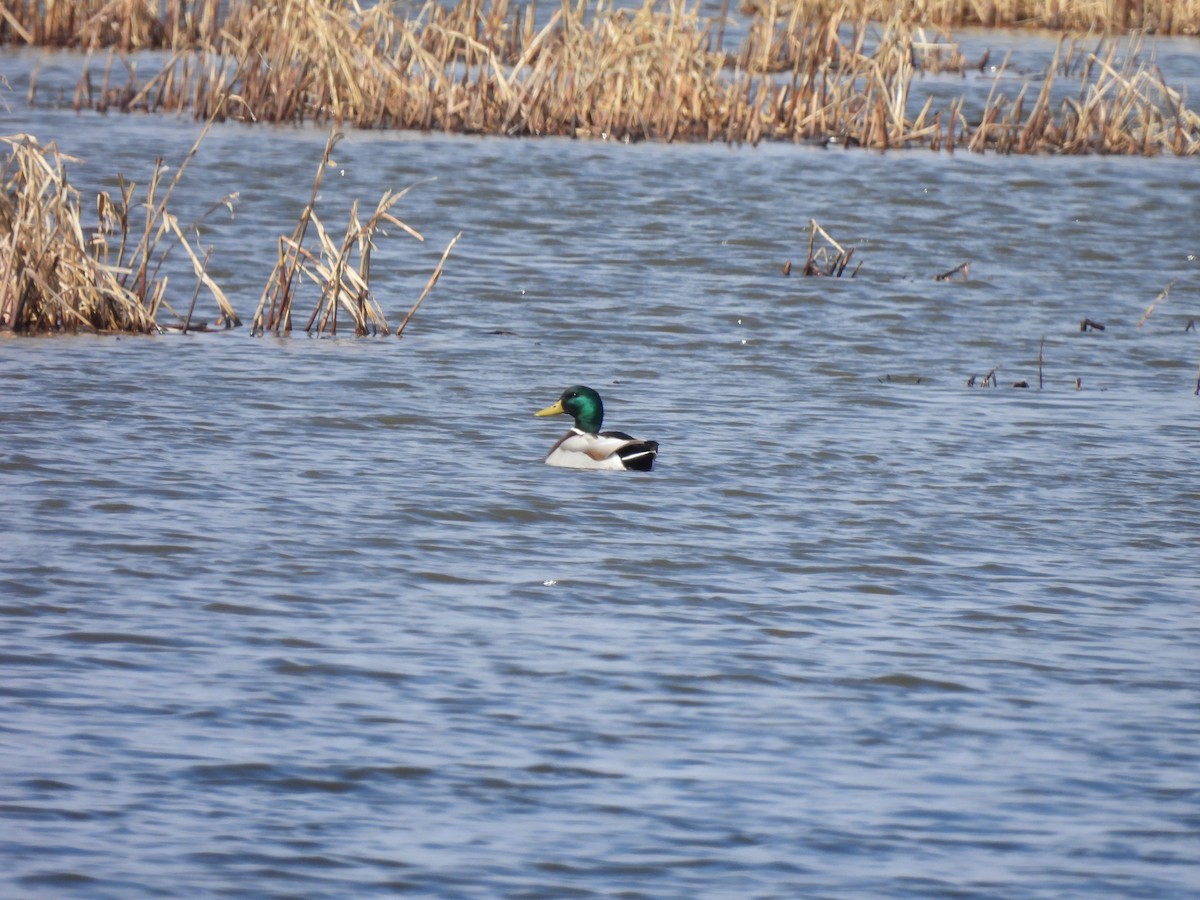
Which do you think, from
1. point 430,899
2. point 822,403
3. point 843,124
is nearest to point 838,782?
point 430,899

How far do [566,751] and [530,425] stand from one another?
4.41 metres

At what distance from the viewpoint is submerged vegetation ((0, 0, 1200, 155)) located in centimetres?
1733

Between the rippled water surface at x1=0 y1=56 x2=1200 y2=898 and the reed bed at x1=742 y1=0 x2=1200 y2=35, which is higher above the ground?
the reed bed at x1=742 y1=0 x2=1200 y2=35

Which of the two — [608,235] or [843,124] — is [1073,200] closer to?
[843,124]

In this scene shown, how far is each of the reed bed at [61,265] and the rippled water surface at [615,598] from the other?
8.0 inches

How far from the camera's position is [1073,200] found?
1688 centimetres

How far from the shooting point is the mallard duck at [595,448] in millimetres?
8789

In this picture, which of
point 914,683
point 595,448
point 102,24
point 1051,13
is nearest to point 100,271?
point 595,448

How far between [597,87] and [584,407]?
29.8ft

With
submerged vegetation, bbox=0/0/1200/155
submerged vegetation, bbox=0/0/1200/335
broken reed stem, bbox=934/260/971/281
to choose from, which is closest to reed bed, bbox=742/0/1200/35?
submerged vegetation, bbox=0/0/1200/335

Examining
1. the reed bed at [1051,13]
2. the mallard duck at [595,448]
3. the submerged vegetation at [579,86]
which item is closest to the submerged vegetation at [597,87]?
the submerged vegetation at [579,86]

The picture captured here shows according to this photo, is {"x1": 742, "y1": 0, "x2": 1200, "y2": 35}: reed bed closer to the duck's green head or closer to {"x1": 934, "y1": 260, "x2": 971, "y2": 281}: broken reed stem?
{"x1": 934, "y1": 260, "x2": 971, "y2": 281}: broken reed stem

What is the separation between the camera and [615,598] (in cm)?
702

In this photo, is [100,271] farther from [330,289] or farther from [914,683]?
[914,683]
